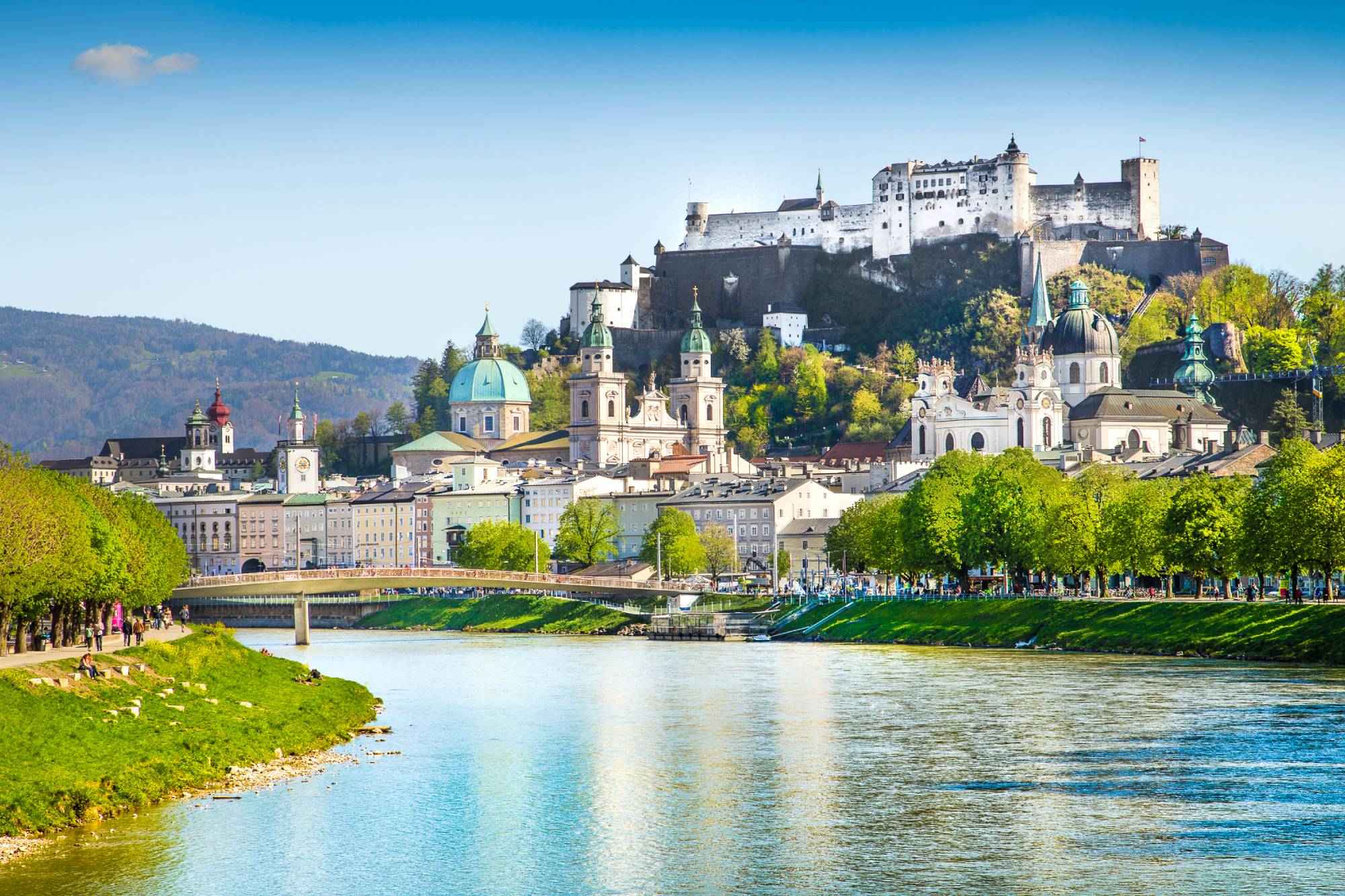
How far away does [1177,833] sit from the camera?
3084cm

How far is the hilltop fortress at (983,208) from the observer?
5679 inches

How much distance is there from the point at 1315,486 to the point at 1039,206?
3568 inches

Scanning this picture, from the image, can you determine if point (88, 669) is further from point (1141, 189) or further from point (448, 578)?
point (1141, 189)

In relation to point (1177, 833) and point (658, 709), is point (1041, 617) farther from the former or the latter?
point (1177, 833)

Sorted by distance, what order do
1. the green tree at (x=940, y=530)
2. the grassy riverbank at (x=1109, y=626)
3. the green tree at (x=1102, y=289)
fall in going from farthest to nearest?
1. the green tree at (x=1102, y=289)
2. the green tree at (x=940, y=530)
3. the grassy riverbank at (x=1109, y=626)

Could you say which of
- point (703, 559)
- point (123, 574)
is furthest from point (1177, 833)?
point (703, 559)

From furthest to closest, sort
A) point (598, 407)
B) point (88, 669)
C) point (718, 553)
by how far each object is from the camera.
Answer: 1. point (598, 407)
2. point (718, 553)
3. point (88, 669)

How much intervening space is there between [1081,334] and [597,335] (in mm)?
36191

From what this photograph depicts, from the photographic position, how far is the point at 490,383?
516 feet

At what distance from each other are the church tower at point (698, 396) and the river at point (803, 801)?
93.5 metres

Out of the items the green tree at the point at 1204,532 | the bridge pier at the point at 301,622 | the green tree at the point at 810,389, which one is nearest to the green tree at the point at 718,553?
the bridge pier at the point at 301,622

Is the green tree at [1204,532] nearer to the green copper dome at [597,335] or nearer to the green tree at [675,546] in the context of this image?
the green tree at [675,546]

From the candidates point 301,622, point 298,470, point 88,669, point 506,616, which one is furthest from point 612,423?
point 88,669

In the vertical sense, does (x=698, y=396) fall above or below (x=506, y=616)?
above
